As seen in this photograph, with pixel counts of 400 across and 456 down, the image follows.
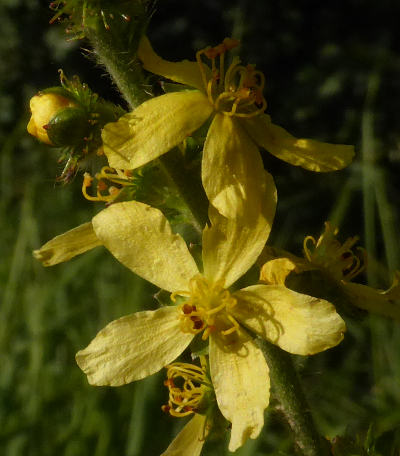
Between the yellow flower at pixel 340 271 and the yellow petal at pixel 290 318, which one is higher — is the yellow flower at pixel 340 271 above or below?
below

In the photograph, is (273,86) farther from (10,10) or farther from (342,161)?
(342,161)

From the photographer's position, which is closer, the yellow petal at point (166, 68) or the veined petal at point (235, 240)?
the veined petal at point (235, 240)

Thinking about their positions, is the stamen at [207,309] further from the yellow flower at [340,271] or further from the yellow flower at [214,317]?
the yellow flower at [340,271]

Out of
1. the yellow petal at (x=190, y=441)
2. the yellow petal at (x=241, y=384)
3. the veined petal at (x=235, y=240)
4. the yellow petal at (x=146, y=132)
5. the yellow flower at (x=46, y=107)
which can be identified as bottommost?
the yellow petal at (x=190, y=441)

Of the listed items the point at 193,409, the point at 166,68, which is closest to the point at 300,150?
the point at 166,68

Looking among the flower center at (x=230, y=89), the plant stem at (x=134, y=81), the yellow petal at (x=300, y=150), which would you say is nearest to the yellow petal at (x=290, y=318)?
the plant stem at (x=134, y=81)

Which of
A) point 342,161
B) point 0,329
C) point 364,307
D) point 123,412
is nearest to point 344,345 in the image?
point 123,412

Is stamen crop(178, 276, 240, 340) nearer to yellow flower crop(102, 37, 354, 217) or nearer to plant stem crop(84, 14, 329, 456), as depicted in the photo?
plant stem crop(84, 14, 329, 456)
